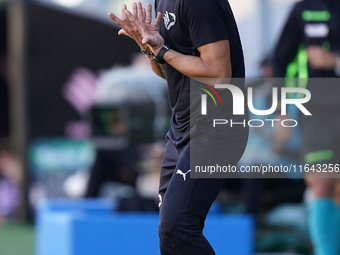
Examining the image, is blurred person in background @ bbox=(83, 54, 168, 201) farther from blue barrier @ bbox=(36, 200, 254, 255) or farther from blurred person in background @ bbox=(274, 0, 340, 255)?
blurred person in background @ bbox=(274, 0, 340, 255)

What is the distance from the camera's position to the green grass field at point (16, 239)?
6.39 metres

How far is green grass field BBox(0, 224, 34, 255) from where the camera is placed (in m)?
6.39

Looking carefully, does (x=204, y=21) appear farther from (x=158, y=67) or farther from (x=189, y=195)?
(x=189, y=195)

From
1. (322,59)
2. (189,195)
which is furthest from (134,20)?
(322,59)

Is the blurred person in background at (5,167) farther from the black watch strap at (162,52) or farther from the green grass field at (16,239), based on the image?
the black watch strap at (162,52)

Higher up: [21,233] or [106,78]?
[106,78]

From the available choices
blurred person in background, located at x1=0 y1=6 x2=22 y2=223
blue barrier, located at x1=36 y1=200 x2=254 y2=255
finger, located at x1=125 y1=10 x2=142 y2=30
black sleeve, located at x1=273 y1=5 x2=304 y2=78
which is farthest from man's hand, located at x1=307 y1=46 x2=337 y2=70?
blurred person in background, located at x1=0 y1=6 x2=22 y2=223

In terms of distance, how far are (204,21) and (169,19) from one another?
0.23 metres

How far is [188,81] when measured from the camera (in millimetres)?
2857

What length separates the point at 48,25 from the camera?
8.80 m

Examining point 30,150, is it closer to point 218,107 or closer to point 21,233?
point 21,233

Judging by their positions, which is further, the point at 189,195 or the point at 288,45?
the point at 288,45

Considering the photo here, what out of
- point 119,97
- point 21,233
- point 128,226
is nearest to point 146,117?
point 119,97

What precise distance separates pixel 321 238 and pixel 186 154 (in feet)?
5.90
